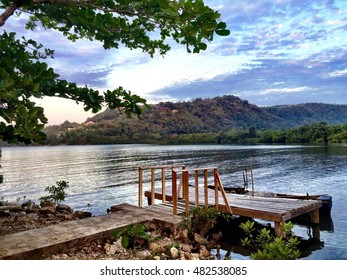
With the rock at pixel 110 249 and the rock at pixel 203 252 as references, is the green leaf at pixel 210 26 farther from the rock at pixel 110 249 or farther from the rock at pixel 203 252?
the rock at pixel 203 252

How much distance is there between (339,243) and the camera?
12742 millimetres

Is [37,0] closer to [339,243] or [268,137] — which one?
[339,243]

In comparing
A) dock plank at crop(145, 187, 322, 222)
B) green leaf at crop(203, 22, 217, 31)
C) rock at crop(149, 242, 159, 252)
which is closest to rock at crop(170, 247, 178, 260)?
rock at crop(149, 242, 159, 252)

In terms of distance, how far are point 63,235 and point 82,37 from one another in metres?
4.50

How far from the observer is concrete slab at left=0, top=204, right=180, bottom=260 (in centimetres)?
548

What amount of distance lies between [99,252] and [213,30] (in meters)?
4.83

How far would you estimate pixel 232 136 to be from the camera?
151375 millimetres

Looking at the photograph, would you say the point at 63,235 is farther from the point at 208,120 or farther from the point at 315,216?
the point at 208,120

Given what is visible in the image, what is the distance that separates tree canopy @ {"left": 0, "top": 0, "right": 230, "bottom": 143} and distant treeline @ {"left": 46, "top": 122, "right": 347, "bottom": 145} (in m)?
103

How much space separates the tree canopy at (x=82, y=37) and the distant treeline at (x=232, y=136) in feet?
337

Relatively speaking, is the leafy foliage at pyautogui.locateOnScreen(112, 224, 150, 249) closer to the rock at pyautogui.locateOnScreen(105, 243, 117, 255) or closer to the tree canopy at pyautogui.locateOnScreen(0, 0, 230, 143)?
the rock at pyautogui.locateOnScreen(105, 243, 117, 255)

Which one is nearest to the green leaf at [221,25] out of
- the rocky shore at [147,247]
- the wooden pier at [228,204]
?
the rocky shore at [147,247]

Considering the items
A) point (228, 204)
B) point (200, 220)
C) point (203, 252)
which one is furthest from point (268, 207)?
point (203, 252)
